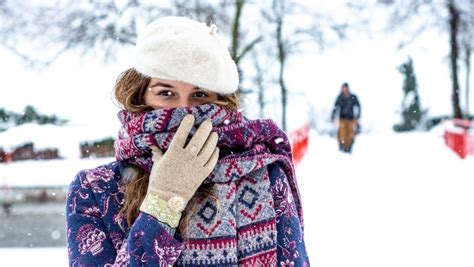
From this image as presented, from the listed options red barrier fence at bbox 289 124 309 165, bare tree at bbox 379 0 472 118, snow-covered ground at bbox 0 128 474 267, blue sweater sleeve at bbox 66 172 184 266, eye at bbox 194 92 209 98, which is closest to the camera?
blue sweater sleeve at bbox 66 172 184 266

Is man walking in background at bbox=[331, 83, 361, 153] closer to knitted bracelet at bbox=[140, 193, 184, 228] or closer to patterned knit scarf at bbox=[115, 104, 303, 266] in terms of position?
patterned knit scarf at bbox=[115, 104, 303, 266]

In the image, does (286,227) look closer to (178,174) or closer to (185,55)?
(178,174)

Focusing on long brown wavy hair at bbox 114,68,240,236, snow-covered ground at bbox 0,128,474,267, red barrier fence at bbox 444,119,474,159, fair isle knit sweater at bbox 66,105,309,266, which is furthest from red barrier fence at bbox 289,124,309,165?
fair isle knit sweater at bbox 66,105,309,266

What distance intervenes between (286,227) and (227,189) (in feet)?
0.61

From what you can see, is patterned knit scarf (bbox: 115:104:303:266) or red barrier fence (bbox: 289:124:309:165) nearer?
patterned knit scarf (bbox: 115:104:303:266)

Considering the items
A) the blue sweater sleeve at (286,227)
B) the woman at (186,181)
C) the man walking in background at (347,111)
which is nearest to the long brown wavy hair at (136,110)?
the woman at (186,181)

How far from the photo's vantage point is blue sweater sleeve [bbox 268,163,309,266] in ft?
5.14

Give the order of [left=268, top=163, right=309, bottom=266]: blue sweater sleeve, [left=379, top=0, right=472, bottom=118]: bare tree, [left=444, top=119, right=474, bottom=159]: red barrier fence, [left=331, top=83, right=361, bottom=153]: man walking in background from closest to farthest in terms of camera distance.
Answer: [left=268, top=163, right=309, bottom=266]: blue sweater sleeve
[left=444, top=119, right=474, bottom=159]: red barrier fence
[left=331, top=83, right=361, bottom=153]: man walking in background
[left=379, top=0, right=472, bottom=118]: bare tree

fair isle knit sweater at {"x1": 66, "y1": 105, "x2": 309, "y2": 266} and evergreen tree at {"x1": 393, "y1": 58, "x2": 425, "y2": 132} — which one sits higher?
evergreen tree at {"x1": 393, "y1": 58, "x2": 425, "y2": 132}

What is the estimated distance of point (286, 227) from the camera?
5.19 ft

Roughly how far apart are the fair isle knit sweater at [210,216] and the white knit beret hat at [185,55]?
114 millimetres

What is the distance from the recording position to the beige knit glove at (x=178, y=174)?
1.48 metres

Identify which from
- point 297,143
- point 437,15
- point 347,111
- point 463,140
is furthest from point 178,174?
point 437,15

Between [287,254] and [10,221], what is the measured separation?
1018 cm
